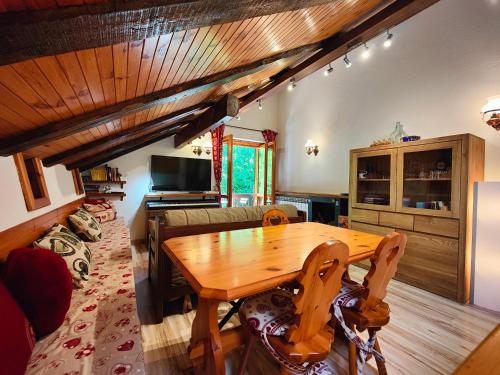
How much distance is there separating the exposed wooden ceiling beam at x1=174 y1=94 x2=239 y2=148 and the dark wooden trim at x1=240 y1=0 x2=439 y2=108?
525mm

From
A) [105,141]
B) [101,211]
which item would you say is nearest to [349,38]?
[105,141]

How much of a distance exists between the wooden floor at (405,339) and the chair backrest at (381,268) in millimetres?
652

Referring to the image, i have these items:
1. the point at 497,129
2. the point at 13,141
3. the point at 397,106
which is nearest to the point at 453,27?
the point at 397,106

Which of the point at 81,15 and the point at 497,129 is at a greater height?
the point at 81,15

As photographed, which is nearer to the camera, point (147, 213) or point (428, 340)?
point (428, 340)

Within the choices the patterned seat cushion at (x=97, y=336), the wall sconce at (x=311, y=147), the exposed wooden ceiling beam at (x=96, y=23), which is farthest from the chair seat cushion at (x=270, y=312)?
the wall sconce at (x=311, y=147)

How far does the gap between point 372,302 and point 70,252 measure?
2.16 meters

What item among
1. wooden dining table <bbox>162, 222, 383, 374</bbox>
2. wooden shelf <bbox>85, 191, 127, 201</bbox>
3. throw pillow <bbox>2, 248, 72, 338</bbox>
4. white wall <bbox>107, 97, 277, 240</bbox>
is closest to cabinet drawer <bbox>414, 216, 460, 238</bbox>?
wooden dining table <bbox>162, 222, 383, 374</bbox>

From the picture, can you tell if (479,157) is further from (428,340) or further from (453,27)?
(428,340)

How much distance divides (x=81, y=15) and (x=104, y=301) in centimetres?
158

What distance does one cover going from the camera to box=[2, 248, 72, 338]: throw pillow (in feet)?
3.60

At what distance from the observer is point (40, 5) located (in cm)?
63

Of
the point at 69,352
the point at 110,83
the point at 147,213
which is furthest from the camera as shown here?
the point at 147,213

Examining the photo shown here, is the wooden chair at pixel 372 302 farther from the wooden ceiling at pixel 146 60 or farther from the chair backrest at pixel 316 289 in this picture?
the wooden ceiling at pixel 146 60
